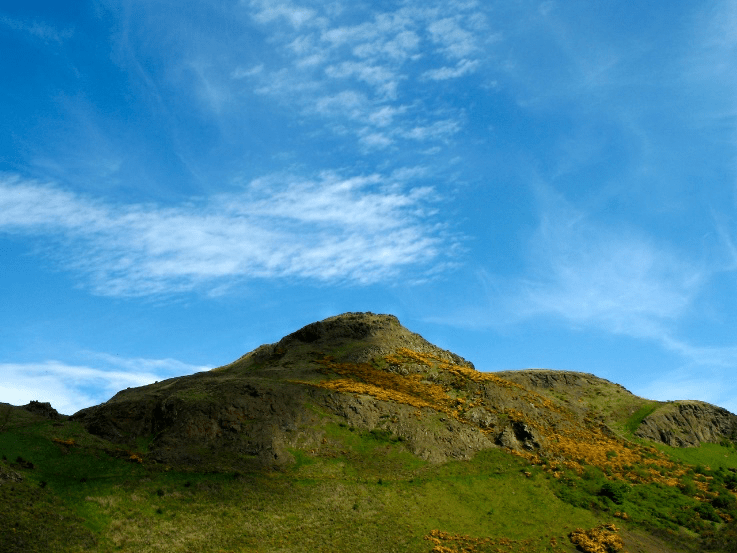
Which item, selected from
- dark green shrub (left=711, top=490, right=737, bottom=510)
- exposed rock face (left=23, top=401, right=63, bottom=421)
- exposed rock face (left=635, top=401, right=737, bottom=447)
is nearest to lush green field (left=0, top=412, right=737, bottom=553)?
dark green shrub (left=711, top=490, right=737, bottom=510)

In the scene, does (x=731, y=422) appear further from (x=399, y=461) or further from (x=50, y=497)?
(x=50, y=497)

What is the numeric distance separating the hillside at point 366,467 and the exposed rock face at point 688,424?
43 cm

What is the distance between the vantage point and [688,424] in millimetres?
91062

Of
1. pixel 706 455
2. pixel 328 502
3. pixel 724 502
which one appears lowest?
pixel 328 502

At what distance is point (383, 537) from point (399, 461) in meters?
13.8

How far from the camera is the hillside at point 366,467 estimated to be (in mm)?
46438

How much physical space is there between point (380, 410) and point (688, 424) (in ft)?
180

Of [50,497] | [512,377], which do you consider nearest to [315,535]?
[50,497]

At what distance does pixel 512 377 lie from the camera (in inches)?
3996

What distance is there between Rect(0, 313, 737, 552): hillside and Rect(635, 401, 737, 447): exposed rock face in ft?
1.40

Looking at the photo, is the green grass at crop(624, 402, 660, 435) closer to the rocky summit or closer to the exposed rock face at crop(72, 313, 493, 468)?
the rocky summit

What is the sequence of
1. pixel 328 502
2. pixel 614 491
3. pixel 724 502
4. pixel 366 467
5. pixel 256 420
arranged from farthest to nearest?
pixel 724 502
pixel 614 491
pixel 256 420
pixel 366 467
pixel 328 502

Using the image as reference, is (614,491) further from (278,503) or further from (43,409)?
(43,409)

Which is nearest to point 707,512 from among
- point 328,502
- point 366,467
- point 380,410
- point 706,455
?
point 706,455
